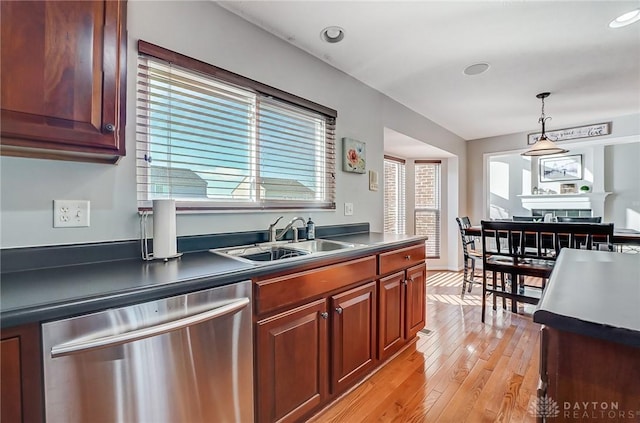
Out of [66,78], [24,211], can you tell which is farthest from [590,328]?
[24,211]

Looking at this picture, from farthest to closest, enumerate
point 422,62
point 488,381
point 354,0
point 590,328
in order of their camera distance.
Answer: point 422,62 → point 488,381 → point 354,0 → point 590,328

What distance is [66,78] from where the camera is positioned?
100 centimetres

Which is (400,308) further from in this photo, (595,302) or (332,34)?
(332,34)

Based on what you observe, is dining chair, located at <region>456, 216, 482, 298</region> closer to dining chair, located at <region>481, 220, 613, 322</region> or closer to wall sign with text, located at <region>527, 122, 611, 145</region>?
dining chair, located at <region>481, 220, 613, 322</region>

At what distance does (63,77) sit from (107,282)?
720 mm

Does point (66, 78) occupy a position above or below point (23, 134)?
above

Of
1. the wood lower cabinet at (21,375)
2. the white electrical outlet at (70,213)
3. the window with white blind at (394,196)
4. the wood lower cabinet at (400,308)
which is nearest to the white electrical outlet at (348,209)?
the wood lower cabinet at (400,308)

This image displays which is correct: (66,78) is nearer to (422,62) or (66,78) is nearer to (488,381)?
(422,62)

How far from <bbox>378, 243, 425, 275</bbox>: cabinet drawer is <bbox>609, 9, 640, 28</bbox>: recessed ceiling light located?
Answer: 6.54 feet

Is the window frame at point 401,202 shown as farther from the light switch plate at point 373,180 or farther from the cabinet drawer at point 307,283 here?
the cabinet drawer at point 307,283

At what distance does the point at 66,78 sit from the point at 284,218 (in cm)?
141

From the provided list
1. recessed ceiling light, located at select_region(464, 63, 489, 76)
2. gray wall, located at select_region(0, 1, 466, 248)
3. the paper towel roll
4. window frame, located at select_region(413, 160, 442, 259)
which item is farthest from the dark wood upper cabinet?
window frame, located at select_region(413, 160, 442, 259)

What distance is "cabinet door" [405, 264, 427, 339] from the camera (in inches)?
90.5

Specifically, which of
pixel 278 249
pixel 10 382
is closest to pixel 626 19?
pixel 278 249
